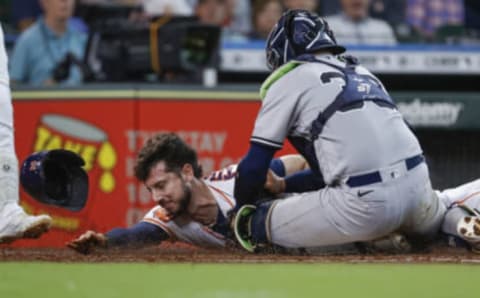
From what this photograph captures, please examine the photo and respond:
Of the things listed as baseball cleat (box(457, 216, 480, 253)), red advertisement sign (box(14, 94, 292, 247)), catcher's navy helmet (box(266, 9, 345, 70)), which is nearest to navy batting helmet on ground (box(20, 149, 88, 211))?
catcher's navy helmet (box(266, 9, 345, 70))

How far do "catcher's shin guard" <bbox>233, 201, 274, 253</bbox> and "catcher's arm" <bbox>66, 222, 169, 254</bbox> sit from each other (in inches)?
21.6

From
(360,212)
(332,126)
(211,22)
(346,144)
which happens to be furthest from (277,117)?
(211,22)

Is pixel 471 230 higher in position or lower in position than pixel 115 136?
higher

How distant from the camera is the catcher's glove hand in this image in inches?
285

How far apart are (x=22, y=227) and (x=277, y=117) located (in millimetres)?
1512

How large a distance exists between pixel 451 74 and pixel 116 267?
5.77 m

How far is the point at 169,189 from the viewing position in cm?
768

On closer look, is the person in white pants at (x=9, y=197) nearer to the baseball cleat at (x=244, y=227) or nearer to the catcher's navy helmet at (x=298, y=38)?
the baseball cleat at (x=244, y=227)

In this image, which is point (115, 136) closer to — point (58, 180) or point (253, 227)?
point (58, 180)

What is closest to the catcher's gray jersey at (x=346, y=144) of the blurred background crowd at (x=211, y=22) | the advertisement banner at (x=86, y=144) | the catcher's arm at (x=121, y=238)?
the catcher's arm at (x=121, y=238)

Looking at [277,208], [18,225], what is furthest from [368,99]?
[18,225]

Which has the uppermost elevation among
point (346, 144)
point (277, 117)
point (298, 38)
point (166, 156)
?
point (298, 38)

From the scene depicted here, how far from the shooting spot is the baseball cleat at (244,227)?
7.48 m

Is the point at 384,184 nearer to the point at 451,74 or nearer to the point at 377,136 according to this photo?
the point at 377,136
